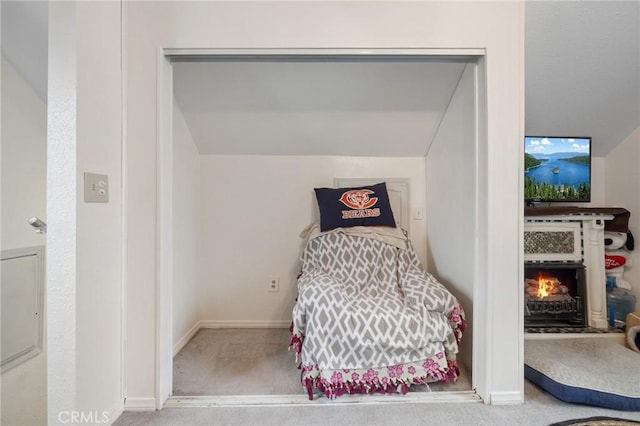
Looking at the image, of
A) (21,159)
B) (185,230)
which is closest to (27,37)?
(21,159)

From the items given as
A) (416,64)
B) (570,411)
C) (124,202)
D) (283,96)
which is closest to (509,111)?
(416,64)

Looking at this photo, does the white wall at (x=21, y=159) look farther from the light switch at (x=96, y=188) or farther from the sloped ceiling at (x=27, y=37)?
the light switch at (x=96, y=188)

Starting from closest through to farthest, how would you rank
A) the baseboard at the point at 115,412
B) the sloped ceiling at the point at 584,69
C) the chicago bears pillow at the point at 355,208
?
the baseboard at the point at 115,412, the sloped ceiling at the point at 584,69, the chicago bears pillow at the point at 355,208

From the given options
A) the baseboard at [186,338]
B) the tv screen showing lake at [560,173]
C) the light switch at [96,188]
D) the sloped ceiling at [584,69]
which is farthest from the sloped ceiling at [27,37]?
the tv screen showing lake at [560,173]

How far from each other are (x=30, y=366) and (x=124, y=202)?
124 cm

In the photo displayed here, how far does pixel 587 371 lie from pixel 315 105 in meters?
2.29

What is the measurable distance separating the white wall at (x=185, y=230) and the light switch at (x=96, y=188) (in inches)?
26.3

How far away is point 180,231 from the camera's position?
2.02 m

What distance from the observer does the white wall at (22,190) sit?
1498 mm

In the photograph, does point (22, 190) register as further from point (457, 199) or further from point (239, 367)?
point (457, 199)

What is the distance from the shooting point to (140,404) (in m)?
1.34

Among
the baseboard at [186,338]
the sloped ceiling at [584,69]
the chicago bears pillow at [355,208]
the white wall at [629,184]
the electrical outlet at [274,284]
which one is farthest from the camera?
the electrical outlet at [274,284]

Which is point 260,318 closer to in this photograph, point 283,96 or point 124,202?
point 124,202

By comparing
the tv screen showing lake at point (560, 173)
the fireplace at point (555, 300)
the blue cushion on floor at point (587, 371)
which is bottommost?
the blue cushion on floor at point (587, 371)
